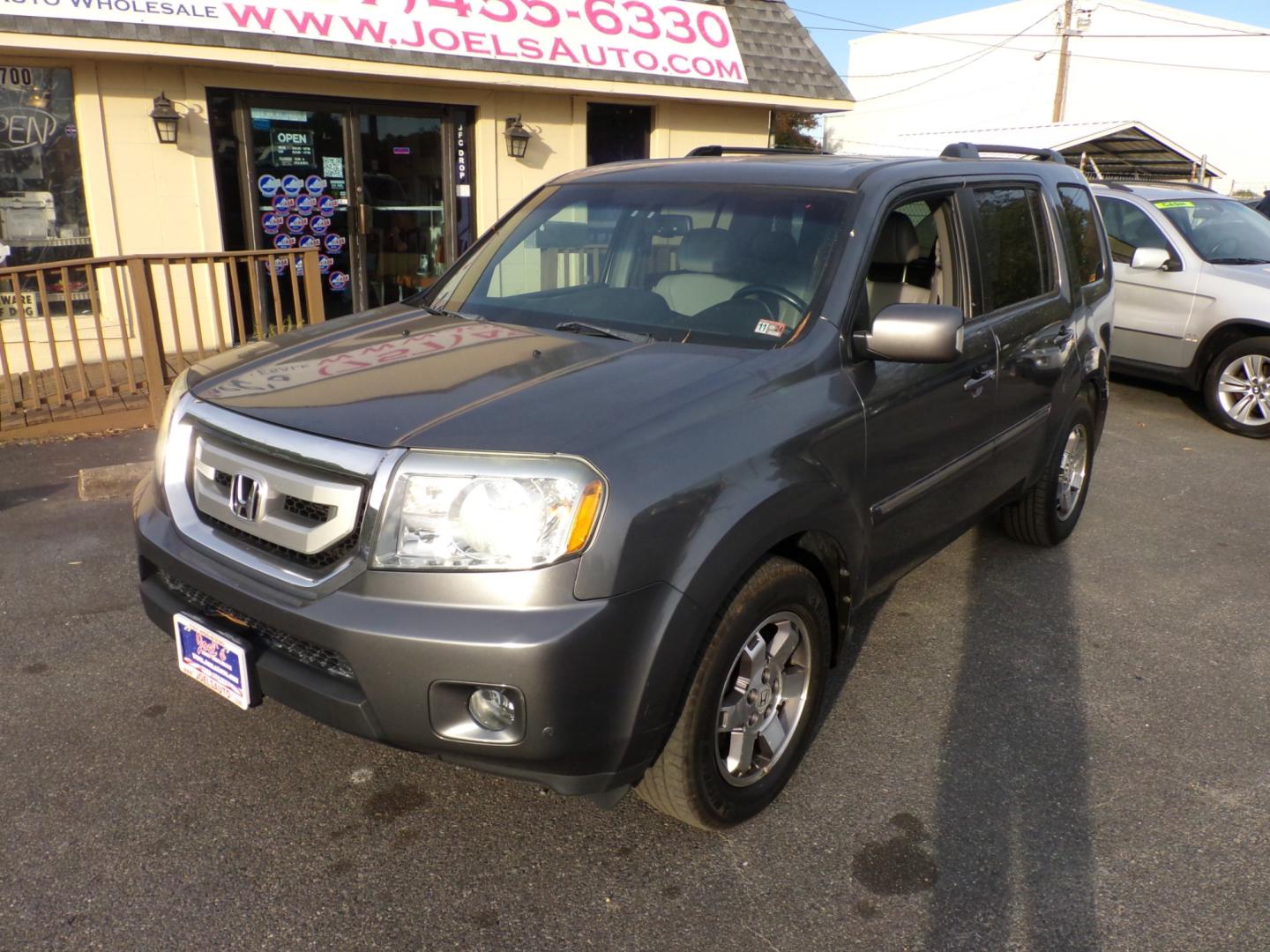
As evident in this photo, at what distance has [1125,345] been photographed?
864cm

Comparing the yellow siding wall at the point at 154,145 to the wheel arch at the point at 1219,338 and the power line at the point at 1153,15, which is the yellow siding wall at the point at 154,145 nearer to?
the wheel arch at the point at 1219,338

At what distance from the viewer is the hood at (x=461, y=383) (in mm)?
2463

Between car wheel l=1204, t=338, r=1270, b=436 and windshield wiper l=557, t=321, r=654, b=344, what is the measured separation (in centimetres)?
660

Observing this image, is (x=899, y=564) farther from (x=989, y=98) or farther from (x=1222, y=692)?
(x=989, y=98)

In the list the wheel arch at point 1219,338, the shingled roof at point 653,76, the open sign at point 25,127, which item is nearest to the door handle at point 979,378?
the wheel arch at point 1219,338

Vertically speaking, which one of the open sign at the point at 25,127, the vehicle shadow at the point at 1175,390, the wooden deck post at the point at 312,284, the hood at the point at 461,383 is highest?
the open sign at the point at 25,127

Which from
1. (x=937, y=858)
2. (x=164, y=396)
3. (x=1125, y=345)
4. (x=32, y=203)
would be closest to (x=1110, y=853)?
(x=937, y=858)

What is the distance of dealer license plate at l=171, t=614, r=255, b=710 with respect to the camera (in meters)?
2.60

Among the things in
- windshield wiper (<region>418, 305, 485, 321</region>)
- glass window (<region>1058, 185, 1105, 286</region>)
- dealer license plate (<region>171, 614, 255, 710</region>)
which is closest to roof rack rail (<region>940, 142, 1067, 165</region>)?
glass window (<region>1058, 185, 1105, 286</region>)

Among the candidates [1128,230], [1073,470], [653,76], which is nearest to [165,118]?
[653,76]

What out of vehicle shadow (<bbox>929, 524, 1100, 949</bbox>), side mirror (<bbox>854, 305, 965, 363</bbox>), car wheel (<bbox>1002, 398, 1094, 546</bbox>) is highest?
side mirror (<bbox>854, 305, 965, 363</bbox>)

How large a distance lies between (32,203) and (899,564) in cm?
818

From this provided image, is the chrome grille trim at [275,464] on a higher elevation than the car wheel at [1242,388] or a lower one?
higher

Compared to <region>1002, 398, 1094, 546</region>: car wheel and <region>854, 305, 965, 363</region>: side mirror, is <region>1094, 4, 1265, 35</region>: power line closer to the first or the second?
<region>1002, 398, 1094, 546</region>: car wheel
